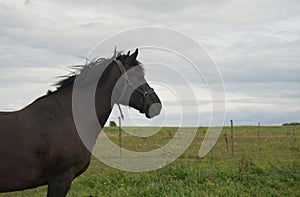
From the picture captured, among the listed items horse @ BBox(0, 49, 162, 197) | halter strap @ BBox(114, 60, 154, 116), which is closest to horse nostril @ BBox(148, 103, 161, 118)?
halter strap @ BBox(114, 60, 154, 116)

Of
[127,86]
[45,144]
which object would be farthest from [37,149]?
[127,86]

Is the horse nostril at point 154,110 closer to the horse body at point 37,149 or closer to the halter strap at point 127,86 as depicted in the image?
the halter strap at point 127,86

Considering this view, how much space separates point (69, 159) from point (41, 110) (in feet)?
2.31

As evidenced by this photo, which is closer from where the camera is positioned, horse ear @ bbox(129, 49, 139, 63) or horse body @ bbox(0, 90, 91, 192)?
horse body @ bbox(0, 90, 91, 192)

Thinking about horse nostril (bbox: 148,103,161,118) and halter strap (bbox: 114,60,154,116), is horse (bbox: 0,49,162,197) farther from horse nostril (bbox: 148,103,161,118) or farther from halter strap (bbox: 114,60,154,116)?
horse nostril (bbox: 148,103,161,118)

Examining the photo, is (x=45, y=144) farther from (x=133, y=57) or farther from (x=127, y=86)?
(x=133, y=57)

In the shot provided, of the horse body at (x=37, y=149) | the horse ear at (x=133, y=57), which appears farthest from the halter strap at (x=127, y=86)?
the horse body at (x=37, y=149)

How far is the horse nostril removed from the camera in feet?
18.0

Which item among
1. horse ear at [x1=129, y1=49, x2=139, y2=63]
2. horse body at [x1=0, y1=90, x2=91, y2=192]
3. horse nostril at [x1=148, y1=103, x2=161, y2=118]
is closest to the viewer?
horse body at [x1=0, y1=90, x2=91, y2=192]

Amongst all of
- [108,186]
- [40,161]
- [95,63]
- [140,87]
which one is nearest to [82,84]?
[95,63]

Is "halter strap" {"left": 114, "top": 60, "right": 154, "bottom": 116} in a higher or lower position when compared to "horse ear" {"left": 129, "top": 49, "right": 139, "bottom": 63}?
lower

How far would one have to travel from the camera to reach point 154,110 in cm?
548

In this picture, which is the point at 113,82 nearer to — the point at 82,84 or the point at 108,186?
the point at 82,84

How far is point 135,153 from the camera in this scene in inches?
610
